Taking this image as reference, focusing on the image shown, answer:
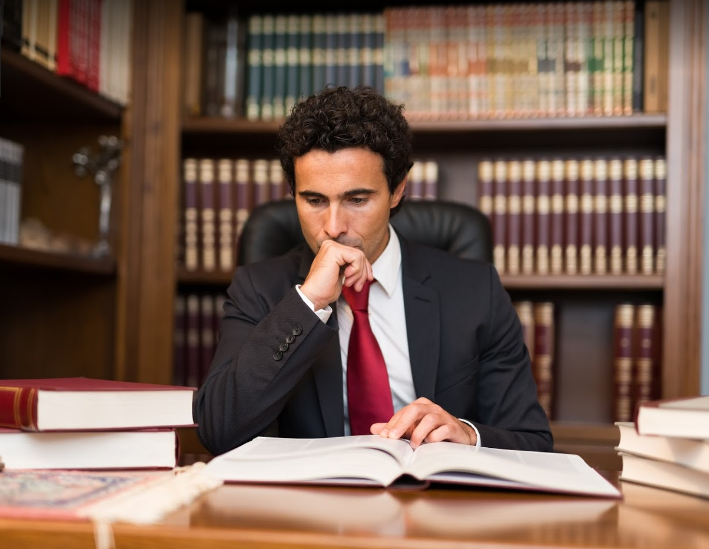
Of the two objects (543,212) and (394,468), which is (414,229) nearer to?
(543,212)

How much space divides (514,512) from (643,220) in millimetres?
1801

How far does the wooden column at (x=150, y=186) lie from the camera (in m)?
2.46

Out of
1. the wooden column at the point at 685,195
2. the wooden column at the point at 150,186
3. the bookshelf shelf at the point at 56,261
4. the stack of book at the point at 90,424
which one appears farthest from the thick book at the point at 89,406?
the wooden column at the point at 685,195

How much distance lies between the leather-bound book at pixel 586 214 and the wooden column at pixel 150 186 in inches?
46.6

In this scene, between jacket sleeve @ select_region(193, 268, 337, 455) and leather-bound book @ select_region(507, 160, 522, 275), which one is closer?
jacket sleeve @ select_region(193, 268, 337, 455)

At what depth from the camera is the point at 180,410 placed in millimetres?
937

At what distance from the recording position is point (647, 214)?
2354 millimetres

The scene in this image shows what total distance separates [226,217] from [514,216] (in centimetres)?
85

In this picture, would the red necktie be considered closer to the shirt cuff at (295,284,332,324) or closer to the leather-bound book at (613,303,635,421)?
the shirt cuff at (295,284,332,324)

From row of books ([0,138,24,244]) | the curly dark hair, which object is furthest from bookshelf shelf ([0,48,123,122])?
the curly dark hair

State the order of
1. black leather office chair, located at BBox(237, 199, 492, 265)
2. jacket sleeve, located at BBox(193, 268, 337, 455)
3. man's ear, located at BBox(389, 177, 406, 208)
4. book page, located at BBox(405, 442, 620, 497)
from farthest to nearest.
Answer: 1. black leather office chair, located at BBox(237, 199, 492, 265)
2. man's ear, located at BBox(389, 177, 406, 208)
3. jacket sleeve, located at BBox(193, 268, 337, 455)
4. book page, located at BBox(405, 442, 620, 497)

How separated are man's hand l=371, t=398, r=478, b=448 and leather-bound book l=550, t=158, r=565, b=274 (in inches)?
53.8

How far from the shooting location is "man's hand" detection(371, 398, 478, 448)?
3.38ft

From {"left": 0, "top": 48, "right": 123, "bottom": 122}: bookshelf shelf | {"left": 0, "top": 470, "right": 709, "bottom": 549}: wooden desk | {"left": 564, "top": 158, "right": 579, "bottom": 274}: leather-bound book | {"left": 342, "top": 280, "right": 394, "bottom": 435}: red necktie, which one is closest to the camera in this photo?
{"left": 0, "top": 470, "right": 709, "bottom": 549}: wooden desk
